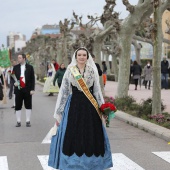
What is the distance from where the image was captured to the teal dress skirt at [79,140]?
22.0ft

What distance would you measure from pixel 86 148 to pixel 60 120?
59cm

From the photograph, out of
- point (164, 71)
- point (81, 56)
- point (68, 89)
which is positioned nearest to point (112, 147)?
point (68, 89)

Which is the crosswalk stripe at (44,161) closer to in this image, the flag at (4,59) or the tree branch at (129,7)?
the tree branch at (129,7)


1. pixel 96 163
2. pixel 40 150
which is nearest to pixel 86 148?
pixel 96 163

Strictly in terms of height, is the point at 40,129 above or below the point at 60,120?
below

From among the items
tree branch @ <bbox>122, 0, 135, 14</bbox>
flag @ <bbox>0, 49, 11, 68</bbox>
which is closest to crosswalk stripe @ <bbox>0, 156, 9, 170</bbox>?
tree branch @ <bbox>122, 0, 135, 14</bbox>

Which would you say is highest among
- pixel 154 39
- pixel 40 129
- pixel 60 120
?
pixel 154 39

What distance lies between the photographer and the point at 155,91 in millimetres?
13562

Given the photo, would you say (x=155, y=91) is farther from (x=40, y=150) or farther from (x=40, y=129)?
(x=40, y=150)

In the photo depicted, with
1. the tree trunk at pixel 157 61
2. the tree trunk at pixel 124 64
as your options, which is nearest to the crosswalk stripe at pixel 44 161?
the tree trunk at pixel 157 61

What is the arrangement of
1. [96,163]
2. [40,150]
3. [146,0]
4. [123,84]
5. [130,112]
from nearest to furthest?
1. [96,163]
2. [40,150]
3. [130,112]
4. [146,0]
5. [123,84]

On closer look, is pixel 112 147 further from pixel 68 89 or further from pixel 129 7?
pixel 129 7

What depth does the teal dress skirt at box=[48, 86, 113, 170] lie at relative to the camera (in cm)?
672

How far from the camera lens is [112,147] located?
970 centimetres
